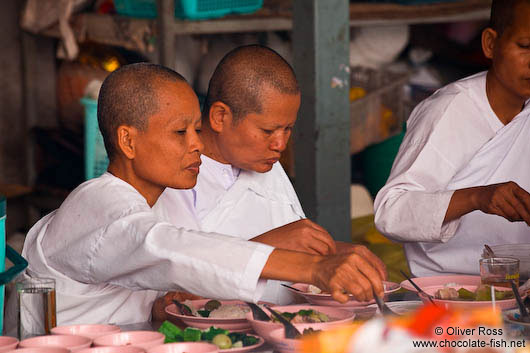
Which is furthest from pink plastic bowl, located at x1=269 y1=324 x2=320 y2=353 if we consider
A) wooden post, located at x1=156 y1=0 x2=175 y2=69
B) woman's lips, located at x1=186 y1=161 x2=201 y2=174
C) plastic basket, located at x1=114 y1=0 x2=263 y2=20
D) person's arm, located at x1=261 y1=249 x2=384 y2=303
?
plastic basket, located at x1=114 y1=0 x2=263 y2=20

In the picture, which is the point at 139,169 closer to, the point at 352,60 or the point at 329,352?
the point at 329,352

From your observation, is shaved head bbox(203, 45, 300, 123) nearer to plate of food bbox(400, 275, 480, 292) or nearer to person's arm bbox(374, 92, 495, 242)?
person's arm bbox(374, 92, 495, 242)

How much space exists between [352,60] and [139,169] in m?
3.34

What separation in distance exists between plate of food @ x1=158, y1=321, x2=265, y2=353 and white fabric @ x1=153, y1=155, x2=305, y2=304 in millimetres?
619

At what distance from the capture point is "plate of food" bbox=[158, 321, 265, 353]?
1479 millimetres

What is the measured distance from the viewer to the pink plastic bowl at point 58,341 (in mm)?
1435

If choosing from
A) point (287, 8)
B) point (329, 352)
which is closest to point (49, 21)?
point (287, 8)

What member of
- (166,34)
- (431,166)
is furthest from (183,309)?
(166,34)

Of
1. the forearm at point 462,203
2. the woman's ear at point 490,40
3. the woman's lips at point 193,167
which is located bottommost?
the forearm at point 462,203

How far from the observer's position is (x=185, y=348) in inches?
55.0

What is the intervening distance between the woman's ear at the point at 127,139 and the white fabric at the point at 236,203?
24 centimetres

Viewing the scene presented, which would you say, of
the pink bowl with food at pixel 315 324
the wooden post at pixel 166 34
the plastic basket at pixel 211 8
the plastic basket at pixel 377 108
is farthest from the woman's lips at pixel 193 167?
the plastic basket at pixel 377 108

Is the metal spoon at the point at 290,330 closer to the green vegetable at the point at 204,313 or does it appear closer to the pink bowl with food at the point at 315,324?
the pink bowl with food at the point at 315,324

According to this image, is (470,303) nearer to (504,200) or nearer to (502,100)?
(504,200)
